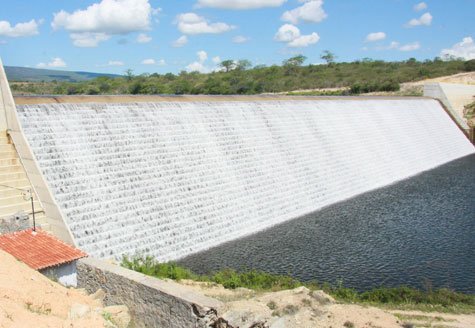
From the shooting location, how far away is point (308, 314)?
345 inches

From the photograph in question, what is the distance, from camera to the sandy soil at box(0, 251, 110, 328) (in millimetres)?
6285

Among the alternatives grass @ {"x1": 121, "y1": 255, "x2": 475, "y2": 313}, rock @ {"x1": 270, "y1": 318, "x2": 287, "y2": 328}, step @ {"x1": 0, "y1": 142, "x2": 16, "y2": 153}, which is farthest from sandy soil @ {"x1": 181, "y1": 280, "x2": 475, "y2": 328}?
step @ {"x1": 0, "y1": 142, "x2": 16, "y2": 153}

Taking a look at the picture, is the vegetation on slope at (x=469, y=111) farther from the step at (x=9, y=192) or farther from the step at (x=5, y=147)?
the step at (x=9, y=192)

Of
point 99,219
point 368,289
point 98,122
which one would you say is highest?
point 98,122

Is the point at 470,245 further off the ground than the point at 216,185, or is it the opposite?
the point at 216,185

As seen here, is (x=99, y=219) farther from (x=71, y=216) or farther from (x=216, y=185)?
(x=216, y=185)

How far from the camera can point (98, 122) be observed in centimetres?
1595

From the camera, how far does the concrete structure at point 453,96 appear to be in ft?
142

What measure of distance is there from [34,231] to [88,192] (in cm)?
234

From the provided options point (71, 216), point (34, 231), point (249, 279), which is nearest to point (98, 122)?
point (71, 216)

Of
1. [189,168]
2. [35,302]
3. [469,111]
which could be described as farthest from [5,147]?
[469,111]

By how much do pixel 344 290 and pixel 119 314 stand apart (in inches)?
219

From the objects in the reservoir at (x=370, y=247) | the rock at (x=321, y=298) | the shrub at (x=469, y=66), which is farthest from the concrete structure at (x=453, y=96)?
the rock at (x=321, y=298)

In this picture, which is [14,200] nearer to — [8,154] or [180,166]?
[8,154]
